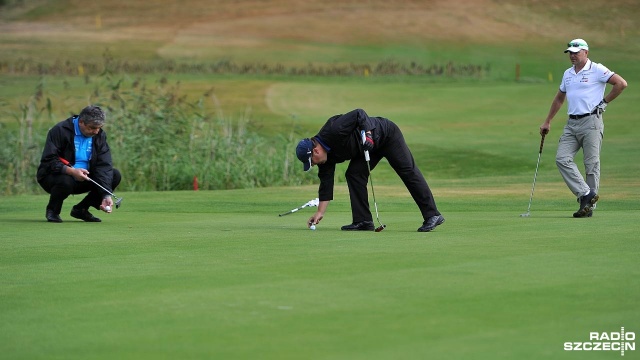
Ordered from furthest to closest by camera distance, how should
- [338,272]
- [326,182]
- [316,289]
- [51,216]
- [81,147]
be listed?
[51,216] → [81,147] → [326,182] → [338,272] → [316,289]

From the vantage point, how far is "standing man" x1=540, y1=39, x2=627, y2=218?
13.9 meters

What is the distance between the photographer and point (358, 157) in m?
12.4

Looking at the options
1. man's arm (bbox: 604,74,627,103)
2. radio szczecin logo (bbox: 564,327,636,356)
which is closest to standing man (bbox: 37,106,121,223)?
man's arm (bbox: 604,74,627,103)

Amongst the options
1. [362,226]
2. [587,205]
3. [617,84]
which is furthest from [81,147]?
[617,84]

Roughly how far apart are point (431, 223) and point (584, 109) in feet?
10.2

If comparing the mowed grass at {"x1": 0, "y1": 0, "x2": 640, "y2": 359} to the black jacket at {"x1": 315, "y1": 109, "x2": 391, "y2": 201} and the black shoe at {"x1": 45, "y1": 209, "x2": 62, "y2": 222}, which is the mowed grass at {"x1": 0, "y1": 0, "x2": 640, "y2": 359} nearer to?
the black shoe at {"x1": 45, "y1": 209, "x2": 62, "y2": 222}

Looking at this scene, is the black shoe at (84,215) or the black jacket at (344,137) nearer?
the black jacket at (344,137)

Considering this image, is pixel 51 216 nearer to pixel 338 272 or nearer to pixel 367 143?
pixel 367 143

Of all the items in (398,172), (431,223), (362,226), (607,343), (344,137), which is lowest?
(362,226)

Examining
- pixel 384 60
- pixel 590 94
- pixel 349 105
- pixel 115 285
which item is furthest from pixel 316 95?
pixel 115 285

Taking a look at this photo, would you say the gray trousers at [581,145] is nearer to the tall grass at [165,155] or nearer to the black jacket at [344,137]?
the black jacket at [344,137]

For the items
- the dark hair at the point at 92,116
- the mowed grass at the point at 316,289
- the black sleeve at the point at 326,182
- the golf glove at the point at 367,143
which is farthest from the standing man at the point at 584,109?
the dark hair at the point at 92,116

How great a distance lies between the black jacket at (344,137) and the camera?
11945 mm

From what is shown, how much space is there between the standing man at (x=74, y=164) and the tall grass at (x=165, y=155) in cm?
676
